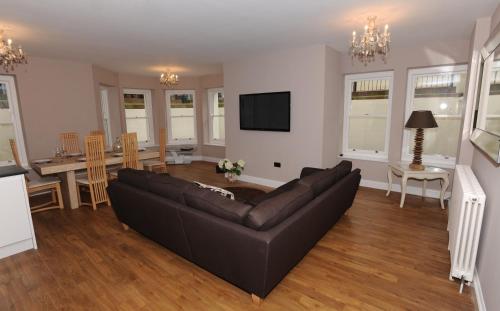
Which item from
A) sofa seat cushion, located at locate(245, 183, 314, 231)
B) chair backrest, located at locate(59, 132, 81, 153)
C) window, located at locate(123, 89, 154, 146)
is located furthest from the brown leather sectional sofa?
window, located at locate(123, 89, 154, 146)

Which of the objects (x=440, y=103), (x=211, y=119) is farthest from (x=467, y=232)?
(x=211, y=119)

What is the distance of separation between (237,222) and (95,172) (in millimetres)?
3216

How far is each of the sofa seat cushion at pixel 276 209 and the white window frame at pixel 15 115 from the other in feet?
17.1

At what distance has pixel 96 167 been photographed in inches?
162

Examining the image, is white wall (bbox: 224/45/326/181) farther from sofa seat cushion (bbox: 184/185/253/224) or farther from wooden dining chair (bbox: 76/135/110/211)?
sofa seat cushion (bbox: 184/185/253/224)

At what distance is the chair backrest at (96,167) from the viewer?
3956 mm

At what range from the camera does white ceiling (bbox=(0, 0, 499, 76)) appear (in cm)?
262

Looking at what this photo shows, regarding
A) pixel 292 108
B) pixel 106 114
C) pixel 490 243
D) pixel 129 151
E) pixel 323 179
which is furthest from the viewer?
pixel 106 114

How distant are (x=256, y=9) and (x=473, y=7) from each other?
2290mm

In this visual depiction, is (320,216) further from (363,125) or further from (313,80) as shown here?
(363,125)

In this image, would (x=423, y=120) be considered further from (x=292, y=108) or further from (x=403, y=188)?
(x=292, y=108)

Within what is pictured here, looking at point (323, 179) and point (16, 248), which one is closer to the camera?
point (323, 179)

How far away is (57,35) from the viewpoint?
3.51 meters

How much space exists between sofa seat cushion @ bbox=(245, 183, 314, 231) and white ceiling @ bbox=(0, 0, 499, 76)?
1879 mm
